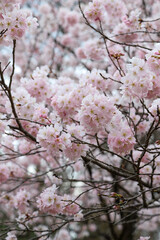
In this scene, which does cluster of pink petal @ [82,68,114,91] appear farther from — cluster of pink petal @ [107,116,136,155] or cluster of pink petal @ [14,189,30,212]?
cluster of pink petal @ [14,189,30,212]

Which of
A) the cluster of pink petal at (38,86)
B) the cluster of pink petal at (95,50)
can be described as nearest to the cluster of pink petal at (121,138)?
the cluster of pink petal at (38,86)

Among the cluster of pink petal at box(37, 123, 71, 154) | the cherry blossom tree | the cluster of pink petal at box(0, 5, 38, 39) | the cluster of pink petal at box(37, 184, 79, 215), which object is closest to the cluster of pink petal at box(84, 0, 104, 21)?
the cherry blossom tree

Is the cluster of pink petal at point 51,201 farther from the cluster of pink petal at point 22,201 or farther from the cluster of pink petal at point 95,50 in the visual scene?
the cluster of pink petal at point 95,50

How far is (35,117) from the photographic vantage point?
102 inches

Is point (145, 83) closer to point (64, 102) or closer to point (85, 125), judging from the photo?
point (85, 125)

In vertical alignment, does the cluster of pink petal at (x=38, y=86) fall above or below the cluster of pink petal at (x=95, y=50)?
below

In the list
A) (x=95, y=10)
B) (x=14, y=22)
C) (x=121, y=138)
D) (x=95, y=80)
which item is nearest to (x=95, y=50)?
(x=95, y=10)

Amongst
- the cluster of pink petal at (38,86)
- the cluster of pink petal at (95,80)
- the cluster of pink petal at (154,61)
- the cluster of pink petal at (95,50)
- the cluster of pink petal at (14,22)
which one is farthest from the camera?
the cluster of pink petal at (95,50)

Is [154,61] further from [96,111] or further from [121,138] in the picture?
[121,138]

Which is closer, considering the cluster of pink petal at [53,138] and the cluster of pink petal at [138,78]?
the cluster of pink petal at [138,78]

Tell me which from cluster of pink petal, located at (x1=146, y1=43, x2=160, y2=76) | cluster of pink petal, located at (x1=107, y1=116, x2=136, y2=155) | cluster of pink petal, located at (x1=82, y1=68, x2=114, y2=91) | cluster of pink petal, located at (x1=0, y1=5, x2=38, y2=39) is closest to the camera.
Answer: cluster of pink petal, located at (x1=146, y1=43, x2=160, y2=76)

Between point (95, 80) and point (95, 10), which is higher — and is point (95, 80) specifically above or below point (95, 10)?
below

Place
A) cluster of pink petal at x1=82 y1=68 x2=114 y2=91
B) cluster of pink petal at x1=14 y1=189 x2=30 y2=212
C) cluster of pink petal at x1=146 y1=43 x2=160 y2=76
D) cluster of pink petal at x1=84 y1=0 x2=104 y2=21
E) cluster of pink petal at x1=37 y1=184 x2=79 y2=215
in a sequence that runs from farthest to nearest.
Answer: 1. cluster of pink petal at x1=14 y1=189 x2=30 y2=212
2. cluster of pink petal at x1=84 y1=0 x2=104 y2=21
3. cluster of pink petal at x1=82 y1=68 x2=114 y2=91
4. cluster of pink petal at x1=37 y1=184 x2=79 y2=215
5. cluster of pink petal at x1=146 y1=43 x2=160 y2=76

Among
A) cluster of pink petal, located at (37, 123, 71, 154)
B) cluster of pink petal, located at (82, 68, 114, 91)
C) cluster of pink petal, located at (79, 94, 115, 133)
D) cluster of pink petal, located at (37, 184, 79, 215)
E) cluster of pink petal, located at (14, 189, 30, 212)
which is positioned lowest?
cluster of pink petal, located at (37, 184, 79, 215)
